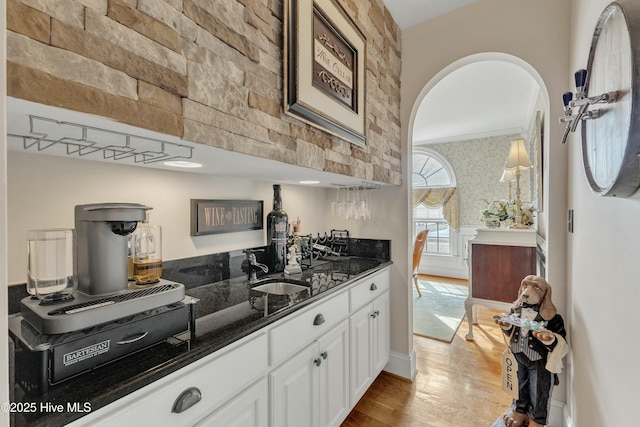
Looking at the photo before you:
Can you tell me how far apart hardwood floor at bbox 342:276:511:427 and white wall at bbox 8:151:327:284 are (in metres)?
1.39

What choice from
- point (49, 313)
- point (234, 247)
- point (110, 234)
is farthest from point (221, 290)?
point (49, 313)

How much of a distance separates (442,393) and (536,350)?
820 millimetres

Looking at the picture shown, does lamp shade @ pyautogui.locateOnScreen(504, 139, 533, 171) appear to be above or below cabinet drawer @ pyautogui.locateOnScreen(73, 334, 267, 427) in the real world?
above

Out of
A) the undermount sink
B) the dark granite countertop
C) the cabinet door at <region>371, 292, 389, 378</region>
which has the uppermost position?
the dark granite countertop

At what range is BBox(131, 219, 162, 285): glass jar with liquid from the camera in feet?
3.23

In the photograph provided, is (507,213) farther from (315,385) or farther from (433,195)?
(315,385)

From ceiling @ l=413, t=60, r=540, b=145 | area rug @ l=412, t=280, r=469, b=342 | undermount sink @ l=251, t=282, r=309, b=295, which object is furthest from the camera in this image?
area rug @ l=412, t=280, r=469, b=342

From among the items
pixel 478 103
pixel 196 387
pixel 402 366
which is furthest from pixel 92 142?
pixel 478 103

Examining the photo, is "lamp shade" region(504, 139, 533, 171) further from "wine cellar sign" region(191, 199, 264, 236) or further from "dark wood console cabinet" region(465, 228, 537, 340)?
"wine cellar sign" region(191, 199, 264, 236)

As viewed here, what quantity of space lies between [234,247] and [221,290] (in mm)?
360

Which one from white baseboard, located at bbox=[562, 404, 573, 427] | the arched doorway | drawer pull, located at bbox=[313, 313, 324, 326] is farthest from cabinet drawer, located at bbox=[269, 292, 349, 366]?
the arched doorway

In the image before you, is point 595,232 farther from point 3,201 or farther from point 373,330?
point 3,201

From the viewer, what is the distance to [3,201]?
451 mm

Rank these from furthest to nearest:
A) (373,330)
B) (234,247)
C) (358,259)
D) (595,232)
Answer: (358,259) < (373,330) < (234,247) < (595,232)
